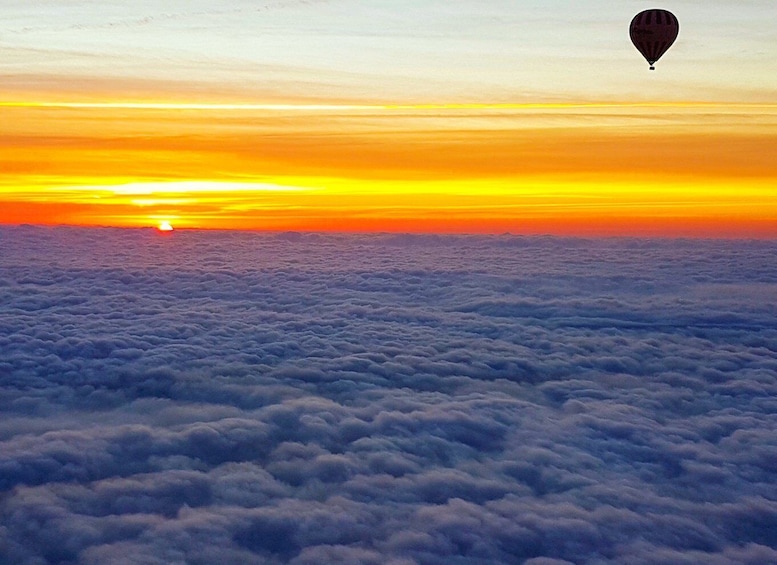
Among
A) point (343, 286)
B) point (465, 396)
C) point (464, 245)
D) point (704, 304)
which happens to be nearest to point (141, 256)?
point (343, 286)

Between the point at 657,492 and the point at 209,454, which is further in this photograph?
the point at 209,454

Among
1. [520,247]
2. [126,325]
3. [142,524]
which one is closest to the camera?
[142,524]

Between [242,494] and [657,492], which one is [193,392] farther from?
[657,492]

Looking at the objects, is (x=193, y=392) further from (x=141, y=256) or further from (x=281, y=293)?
(x=141, y=256)

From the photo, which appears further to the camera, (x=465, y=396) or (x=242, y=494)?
(x=465, y=396)

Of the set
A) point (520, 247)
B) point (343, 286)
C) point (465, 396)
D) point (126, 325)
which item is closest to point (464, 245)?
point (520, 247)

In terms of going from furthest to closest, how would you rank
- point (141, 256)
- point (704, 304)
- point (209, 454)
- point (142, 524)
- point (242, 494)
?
point (141, 256), point (704, 304), point (209, 454), point (242, 494), point (142, 524)
